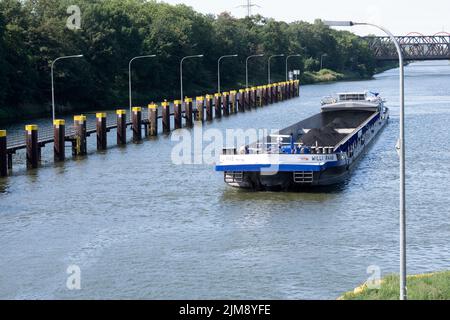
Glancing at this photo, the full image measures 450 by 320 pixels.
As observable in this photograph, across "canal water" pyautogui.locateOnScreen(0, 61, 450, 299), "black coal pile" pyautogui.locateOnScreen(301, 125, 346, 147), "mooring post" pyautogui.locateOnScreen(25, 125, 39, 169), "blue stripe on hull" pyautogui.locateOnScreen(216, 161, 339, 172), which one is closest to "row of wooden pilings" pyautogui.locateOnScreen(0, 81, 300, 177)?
"mooring post" pyautogui.locateOnScreen(25, 125, 39, 169)

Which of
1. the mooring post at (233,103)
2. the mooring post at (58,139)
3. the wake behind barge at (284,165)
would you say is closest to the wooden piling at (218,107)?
the mooring post at (233,103)

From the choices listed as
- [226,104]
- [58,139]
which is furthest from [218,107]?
[58,139]

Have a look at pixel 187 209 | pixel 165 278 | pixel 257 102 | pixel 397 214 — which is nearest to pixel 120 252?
pixel 165 278

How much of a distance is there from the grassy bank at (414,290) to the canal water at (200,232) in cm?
181

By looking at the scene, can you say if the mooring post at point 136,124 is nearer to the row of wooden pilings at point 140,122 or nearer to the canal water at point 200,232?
the row of wooden pilings at point 140,122

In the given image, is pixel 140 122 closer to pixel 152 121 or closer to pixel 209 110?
pixel 152 121

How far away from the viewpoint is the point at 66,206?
3512cm

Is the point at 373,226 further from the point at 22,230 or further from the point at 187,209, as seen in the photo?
the point at 22,230

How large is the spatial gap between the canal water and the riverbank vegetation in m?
43.0

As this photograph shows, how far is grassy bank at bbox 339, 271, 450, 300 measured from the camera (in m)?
19.7

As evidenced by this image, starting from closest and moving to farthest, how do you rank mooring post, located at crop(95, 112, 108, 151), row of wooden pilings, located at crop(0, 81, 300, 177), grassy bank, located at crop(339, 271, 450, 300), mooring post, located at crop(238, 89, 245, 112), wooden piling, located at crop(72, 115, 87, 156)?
grassy bank, located at crop(339, 271, 450, 300) < row of wooden pilings, located at crop(0, 81, 300, 177) < wooden piling, located at crop(72, 115, 87, 156) < mooring post, located at crop(95, 112, 108, 151) < mooring post, located at crop(238, 89, 245, 112)

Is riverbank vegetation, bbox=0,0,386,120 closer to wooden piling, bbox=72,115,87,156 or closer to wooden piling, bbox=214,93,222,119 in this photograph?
wooden piling, bbox=214,93,222,119

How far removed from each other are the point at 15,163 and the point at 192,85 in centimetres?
7774

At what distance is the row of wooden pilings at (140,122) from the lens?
4547 cm
